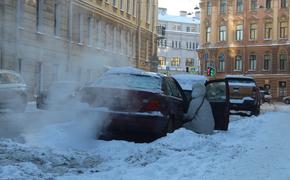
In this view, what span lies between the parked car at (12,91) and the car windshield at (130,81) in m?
2.28

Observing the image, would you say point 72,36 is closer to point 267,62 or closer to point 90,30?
point 90,30

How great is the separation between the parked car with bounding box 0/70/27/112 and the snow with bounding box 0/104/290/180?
2.35 ft

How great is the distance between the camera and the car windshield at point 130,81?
9.54 m

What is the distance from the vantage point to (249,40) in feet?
243

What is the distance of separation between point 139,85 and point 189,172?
3.36 m

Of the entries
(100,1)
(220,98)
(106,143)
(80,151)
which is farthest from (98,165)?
(220,98)

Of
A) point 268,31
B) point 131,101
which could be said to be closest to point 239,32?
point 268,31

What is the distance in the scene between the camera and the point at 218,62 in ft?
249

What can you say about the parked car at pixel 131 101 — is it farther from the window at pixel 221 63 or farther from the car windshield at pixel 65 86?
the window at pixel 221 63

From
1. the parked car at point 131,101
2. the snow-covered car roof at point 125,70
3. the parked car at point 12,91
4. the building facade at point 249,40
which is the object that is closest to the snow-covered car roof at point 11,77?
the parked car at point 12,91

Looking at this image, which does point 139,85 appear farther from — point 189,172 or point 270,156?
point 189,172

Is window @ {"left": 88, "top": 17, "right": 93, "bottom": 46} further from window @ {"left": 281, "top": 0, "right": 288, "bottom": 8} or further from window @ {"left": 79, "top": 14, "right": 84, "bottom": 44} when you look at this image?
window @ {"left": 281, "top": 0, "right": 288, "bottom": 8}

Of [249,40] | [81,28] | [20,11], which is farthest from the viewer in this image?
[249,40]

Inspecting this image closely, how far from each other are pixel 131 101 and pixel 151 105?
1.29 ft
